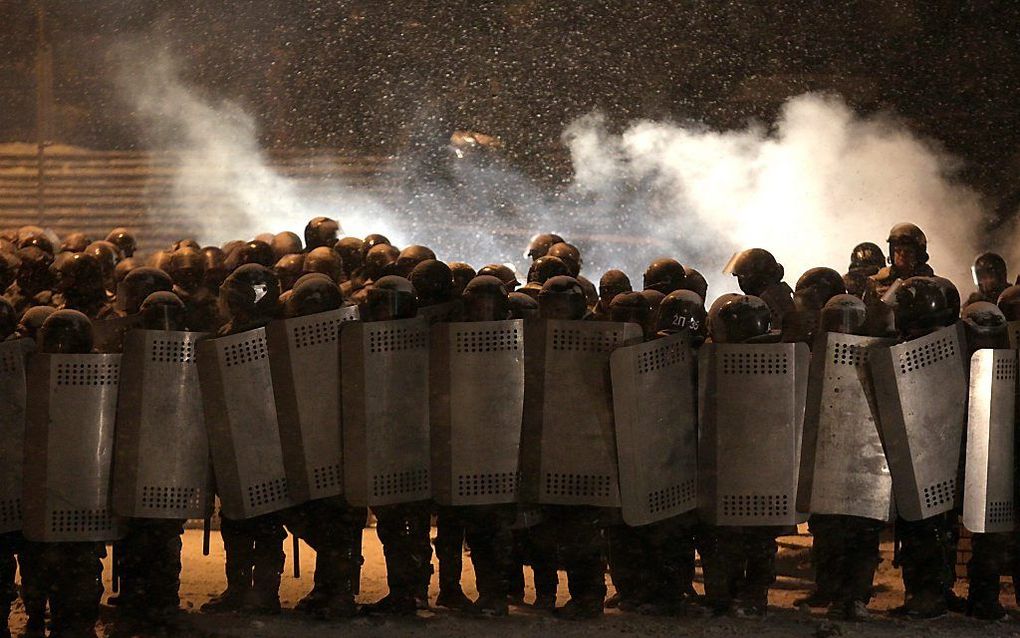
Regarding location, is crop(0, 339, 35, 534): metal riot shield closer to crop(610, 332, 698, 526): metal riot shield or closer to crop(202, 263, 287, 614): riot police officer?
crop(202, 263, 287, 614): riot police officer

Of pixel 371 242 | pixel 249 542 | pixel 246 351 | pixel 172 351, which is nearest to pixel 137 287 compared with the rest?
pixel 172 351

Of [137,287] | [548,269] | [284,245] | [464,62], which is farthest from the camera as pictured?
[464,62]

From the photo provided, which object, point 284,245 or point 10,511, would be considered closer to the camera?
point 10,511

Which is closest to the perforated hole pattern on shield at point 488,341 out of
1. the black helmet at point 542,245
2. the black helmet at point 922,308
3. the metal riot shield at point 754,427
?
the metal riot shield at point 754,427

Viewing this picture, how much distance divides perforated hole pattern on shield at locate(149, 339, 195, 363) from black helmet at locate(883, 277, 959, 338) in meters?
3.02

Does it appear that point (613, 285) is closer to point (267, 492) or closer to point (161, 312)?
point (267, 492)

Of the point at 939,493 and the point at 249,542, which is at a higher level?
the point at 939,493

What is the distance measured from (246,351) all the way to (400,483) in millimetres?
871

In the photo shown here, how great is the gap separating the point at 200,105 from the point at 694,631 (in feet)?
44.5

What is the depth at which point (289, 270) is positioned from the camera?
23.0 ft

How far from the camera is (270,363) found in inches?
209

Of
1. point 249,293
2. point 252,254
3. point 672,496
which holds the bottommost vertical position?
point 672,496

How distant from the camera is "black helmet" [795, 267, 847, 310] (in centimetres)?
577

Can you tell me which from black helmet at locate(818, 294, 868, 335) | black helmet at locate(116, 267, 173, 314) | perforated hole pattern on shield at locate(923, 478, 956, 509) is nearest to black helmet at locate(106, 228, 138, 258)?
black helmet at locate(116, 267, 173, 314)
